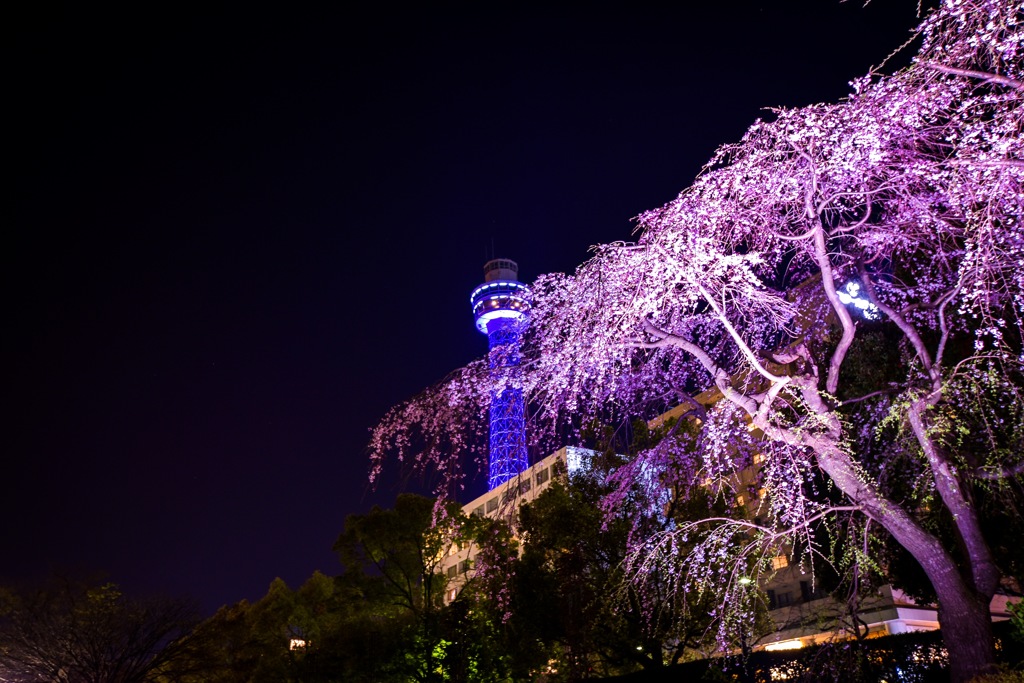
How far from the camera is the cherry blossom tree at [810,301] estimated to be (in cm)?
522

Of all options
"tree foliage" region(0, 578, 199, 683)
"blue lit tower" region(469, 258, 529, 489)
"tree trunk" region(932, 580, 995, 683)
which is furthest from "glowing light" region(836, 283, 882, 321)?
"tree foliage" region(0, 578, 199, 683)

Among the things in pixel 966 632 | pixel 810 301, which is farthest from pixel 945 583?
pixel 810 301

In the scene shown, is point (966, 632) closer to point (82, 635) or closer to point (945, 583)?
point (945, 583)

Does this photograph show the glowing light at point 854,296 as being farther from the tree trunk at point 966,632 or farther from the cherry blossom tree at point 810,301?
the tree trunk at point 966,632

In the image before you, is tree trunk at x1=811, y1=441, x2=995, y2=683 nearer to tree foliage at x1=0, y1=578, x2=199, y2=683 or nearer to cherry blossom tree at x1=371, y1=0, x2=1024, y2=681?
cherry blossom tree at x1=371, y1=0, x2=1024, y2=681

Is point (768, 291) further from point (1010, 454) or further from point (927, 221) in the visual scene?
point (1010, 454)

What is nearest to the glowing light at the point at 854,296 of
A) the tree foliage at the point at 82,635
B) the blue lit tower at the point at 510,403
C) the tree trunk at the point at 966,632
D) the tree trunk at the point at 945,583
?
the tree trunk at the point at 945,583

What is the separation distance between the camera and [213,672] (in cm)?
2153

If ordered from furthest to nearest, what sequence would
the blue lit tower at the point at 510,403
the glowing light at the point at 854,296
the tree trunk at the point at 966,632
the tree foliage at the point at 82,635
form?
the tree foliage at the point at 82,635 < the glowing light at the point at 854,296 < the blue lit tower at the point at 510,403 < the tree trunk at the point at 966,632

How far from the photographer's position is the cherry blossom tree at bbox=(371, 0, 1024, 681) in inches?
205

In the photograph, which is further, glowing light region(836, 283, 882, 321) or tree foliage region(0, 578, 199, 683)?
tree foliage region(0, 578, 199, 683)

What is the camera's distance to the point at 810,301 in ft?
26.3

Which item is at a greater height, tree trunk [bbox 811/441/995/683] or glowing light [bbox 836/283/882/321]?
glowing light [bbox 836/283/882/321]

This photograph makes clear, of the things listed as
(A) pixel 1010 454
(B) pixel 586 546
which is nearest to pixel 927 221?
(A) pixel 1010 454
